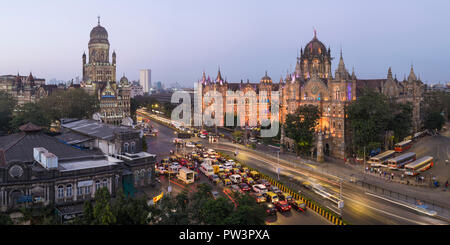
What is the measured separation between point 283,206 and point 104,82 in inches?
4393

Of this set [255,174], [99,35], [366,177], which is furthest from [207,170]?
[99,35]

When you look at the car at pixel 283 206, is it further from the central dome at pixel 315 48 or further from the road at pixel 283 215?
the central dome at pixel 315 48

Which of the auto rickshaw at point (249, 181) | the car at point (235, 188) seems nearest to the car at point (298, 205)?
the car at point (235, 188)

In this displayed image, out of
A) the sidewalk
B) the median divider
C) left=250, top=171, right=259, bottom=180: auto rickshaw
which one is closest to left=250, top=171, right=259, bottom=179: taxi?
left=250, top=171, right=259, bottom=180: auto rickshaw

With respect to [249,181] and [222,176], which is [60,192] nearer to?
[222,176]

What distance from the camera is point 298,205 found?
38.9 m

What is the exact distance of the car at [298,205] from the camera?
127 ft

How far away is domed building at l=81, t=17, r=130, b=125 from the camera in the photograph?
12369cm

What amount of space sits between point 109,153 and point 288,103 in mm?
48991

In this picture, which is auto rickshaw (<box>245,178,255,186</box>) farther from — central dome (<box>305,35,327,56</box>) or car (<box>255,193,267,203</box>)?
central dome (<box>305,35,327,56</box>)

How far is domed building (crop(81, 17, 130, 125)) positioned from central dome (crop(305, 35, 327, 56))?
70.0m

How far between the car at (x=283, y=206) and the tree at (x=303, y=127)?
30.6m
